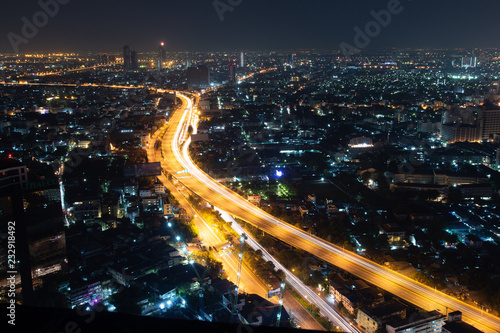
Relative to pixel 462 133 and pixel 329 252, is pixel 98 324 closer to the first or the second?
pixel 329 252

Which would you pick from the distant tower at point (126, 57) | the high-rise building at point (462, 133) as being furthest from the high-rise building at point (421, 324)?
the distant tower at point (126, 57)

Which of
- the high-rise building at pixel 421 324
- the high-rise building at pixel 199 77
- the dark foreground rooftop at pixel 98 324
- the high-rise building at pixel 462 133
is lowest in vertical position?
the high-rise building at pixel 421 324

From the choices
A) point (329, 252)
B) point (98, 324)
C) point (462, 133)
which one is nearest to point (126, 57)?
point (462, 133)

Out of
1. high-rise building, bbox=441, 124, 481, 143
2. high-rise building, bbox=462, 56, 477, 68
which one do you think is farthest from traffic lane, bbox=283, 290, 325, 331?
high-rise building, bbox=462, 56, 477, 68

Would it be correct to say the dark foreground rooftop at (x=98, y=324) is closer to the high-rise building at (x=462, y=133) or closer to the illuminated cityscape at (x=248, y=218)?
the illuminated cityscape at (x=248, y=218)

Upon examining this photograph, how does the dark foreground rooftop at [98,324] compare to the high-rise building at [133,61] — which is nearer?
the dark foreground rooftop at [98,324]

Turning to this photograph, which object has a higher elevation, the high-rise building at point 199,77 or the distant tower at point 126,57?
the distant tower at point 126,57
